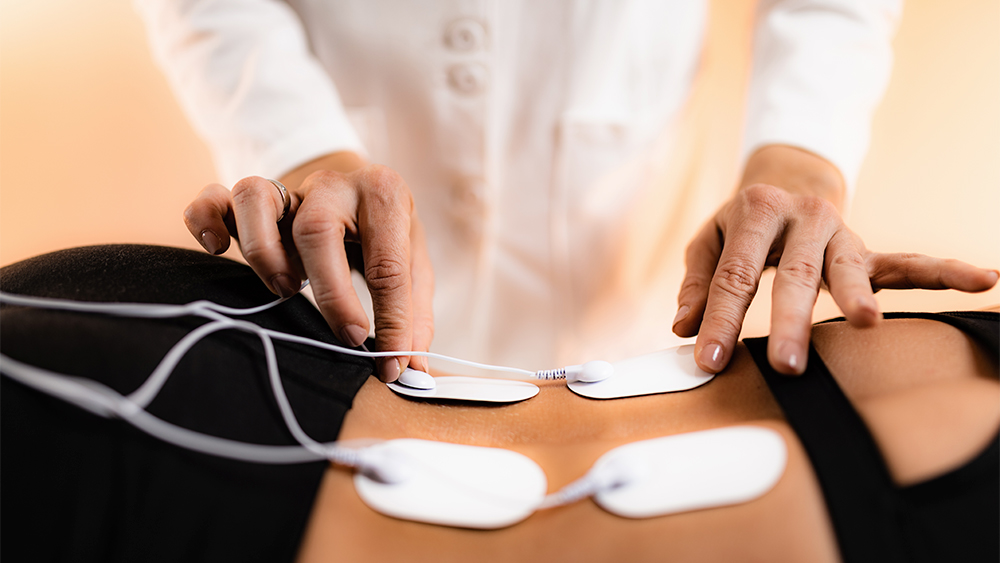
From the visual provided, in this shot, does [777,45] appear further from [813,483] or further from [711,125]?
[813,483]

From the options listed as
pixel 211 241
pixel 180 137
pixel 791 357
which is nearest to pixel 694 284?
pixel 791 357

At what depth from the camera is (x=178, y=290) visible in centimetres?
52

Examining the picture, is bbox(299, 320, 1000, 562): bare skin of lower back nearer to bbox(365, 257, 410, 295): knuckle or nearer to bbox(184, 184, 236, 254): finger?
bbox(365, 257, 410, 295): knuckle

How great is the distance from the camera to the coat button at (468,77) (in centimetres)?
94

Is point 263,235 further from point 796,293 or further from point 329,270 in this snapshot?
point 796,293

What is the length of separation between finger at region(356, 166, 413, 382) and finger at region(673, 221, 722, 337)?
1.11 ft

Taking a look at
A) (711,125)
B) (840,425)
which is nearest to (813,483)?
(840,425)

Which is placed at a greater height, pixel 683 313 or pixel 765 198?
pixel 765 198

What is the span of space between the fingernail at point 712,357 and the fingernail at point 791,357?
70 millimetres

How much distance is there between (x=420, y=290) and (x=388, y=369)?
0.51 feet

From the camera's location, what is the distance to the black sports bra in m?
0.40

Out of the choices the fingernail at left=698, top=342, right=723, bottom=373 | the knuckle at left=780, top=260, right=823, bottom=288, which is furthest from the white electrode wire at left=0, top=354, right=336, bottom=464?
the knuckle at left=780, top=260, right=823, bottom=288

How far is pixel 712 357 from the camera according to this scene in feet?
1.95

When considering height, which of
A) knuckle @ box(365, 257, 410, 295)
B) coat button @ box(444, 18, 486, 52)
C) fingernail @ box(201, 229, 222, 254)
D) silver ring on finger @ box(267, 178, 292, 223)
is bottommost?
knuckle @ box(365, 257, 410, 295)
